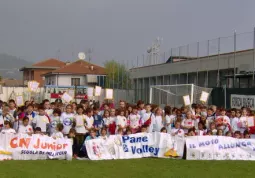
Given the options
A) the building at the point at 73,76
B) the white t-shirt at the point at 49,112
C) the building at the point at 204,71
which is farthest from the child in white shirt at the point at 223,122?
the building at the point at 73,76

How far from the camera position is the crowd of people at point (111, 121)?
1370 cm

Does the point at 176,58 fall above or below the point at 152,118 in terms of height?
above

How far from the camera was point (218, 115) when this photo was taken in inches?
595

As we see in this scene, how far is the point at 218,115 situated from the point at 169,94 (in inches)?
638

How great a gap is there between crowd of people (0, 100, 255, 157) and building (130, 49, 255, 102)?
545 inches

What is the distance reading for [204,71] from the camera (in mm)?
38125

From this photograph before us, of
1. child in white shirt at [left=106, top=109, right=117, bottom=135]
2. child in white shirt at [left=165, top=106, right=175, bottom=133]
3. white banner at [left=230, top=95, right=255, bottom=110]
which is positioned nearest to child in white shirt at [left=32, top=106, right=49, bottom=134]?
child in white shirt at [left=106, top=109, right=117, bottom=135]

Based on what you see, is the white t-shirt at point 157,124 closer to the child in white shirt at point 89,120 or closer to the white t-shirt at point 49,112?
the child in white shirt at point 89,120

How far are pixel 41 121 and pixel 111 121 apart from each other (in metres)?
2.35

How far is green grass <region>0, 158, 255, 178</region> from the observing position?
10484 mm

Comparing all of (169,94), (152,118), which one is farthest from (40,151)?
(169,94)

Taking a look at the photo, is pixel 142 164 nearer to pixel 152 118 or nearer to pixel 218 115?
pixel 152 118

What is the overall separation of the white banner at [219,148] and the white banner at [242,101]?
925 cm

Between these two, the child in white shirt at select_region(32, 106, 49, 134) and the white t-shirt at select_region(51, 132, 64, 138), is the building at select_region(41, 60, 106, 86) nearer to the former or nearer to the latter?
the child in white shirt at select_region(32, 106, 49, 134)
